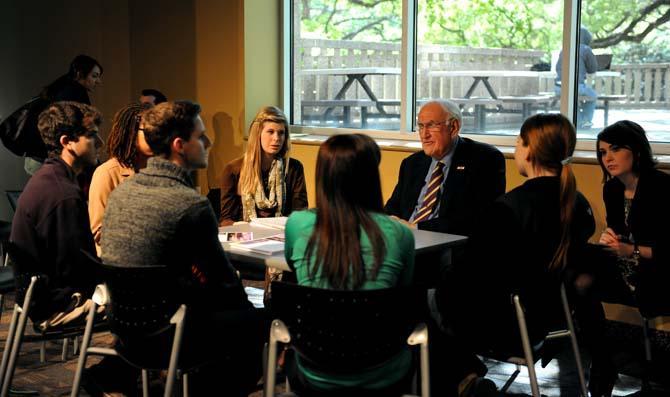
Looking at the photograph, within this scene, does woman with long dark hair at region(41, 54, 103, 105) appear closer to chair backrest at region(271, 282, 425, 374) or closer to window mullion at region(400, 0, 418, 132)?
window mullion at region(400, 0, 418, 132)

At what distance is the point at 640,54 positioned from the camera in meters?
4.96

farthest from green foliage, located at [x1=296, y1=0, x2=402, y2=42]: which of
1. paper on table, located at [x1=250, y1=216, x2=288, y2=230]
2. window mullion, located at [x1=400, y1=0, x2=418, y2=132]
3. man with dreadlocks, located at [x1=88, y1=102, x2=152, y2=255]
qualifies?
man with dreadlocks, located at [x1=88, y1=102, x2=152, y2=255]

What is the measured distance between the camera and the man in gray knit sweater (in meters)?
2.92

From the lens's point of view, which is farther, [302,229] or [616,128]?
[616,128]

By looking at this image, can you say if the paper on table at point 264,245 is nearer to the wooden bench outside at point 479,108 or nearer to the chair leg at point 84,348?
the chair leg at point 84,348

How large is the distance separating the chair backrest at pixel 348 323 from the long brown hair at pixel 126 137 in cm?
179

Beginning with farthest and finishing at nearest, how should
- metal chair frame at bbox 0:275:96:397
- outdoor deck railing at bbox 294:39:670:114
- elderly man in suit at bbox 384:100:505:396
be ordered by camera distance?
outdoor deck railing at bbox 294:39:670:114 < elderly man in suit at bbox 384:100:505:396 < metal chair frame at bbox 0:275:96:397

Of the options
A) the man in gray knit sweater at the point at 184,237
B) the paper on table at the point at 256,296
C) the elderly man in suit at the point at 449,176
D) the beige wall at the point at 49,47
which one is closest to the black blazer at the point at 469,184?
the elderly man in suit at the point at 449,176

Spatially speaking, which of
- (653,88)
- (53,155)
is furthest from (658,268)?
(53,155)

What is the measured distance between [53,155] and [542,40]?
3162 millimetres

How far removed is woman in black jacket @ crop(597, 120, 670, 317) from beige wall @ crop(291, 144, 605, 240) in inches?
23.7

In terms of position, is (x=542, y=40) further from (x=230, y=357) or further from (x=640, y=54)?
(x=230, y=357)

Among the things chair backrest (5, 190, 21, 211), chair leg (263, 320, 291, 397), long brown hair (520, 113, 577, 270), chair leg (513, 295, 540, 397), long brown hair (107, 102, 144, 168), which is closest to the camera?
chair leg (263, 320, 291, 397)

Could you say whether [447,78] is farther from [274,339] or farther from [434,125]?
[274,339]
